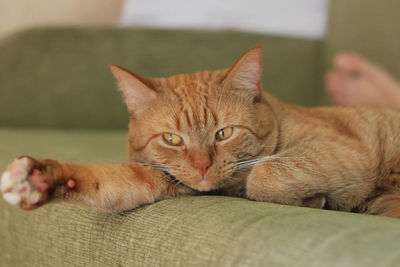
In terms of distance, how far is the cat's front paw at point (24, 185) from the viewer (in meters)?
0.95

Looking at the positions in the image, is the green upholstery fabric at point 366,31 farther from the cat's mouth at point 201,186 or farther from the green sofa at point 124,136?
the cat's mouth at point 201,186

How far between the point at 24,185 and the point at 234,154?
0.57 m

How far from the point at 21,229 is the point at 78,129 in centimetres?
160

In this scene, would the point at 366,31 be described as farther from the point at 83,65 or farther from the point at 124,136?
the point at 83,65

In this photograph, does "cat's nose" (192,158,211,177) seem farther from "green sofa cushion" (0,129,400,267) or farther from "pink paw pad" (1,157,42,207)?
"pink paw pad" (1,157,42,207)

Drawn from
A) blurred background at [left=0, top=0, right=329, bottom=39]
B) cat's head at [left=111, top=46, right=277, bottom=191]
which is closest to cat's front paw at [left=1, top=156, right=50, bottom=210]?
cat's head at [left=111, top=46, right=277, bottom=191]

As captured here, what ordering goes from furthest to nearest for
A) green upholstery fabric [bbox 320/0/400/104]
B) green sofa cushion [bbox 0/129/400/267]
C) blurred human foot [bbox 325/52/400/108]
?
green upholstery fabric [bbox 320/0/400/104], blurred human foot [bbox 325/52/400/108], green sofa cushion [bbox 0/129/400/267]

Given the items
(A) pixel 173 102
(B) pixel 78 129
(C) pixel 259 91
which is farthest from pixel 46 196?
(B) pixel 78 129

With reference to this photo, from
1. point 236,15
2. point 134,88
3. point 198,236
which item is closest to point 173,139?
point 134,88

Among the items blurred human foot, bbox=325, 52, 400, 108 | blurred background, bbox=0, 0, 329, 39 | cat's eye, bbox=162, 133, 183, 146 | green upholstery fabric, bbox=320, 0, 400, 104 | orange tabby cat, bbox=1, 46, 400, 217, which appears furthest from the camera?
blurred background, bbox=0, 0, 329, 39

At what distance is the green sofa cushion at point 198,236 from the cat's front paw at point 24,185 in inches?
9.0

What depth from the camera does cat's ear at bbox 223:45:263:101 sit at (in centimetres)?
136

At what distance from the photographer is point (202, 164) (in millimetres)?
Result: 1222

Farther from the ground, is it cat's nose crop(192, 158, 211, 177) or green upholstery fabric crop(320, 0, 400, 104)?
green upholstery fabric crop(320, 0, 400, 104)
